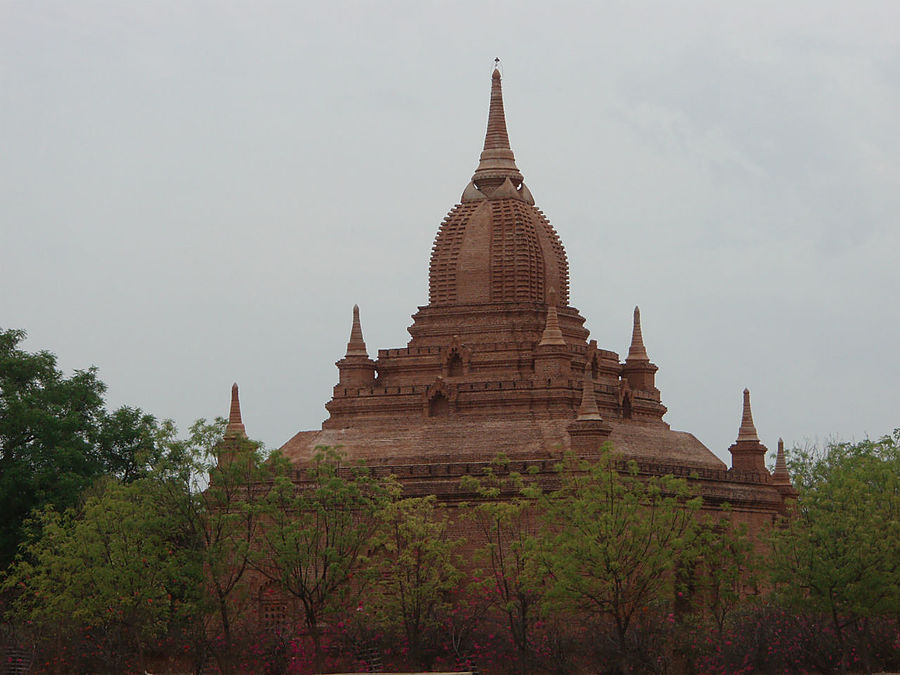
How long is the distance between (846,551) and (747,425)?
20.1 meters

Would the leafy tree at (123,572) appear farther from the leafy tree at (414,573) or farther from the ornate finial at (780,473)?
the ornate finial at (780,473)

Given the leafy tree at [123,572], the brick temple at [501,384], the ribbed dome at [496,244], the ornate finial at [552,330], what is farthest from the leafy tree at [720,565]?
the leafy tree at [123,572]

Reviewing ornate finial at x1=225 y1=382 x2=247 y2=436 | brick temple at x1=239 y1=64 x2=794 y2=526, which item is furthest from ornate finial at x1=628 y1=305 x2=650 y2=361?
ornate finial at x1=225 y1=382 x2=247 y2=436

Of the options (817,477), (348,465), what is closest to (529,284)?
(348,465)

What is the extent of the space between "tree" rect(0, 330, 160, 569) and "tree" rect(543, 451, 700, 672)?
19.3m

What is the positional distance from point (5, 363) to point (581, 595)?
29.9 meters

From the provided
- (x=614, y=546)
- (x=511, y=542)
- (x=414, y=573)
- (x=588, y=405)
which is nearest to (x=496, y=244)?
(x=588, y=405)

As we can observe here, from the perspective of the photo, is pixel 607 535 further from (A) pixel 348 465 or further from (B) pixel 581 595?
(A) pixel 348 465

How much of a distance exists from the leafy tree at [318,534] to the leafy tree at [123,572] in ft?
9.14

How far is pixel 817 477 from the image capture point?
192 feet

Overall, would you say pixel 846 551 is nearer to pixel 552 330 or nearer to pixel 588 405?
pixel 588 405

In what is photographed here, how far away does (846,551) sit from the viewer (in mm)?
53469

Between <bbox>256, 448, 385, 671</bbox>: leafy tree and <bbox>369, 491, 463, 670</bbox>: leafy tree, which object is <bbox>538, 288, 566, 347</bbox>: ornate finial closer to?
<bbox>369, 491, 463, 670</bbox>: leafy tree

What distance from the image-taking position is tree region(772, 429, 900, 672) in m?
53.1
